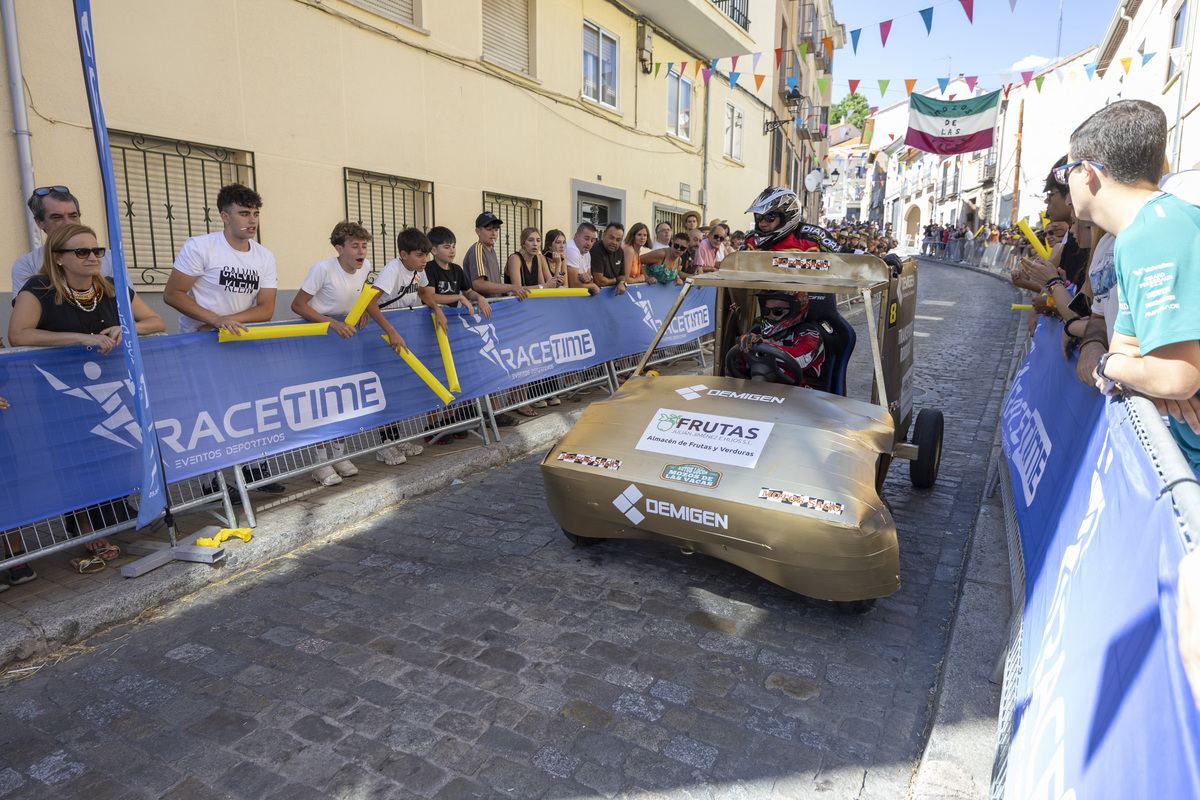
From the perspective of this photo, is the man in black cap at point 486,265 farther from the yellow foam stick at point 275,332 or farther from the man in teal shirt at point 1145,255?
the man in teal shirt at point 1145,255

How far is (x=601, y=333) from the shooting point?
825 centimetres

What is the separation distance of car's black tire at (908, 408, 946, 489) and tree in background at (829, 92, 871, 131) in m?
83.0

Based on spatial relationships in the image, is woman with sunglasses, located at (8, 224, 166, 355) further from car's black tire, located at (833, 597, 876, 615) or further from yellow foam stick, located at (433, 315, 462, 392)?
car's black tire, located at (833, 597, 876, 615)

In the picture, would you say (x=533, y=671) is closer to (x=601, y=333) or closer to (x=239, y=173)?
(x=601, y=333)

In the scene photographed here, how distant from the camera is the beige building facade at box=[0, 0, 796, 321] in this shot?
6.09 m

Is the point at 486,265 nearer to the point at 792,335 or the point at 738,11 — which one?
the point at 792,335

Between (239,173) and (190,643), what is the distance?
5.59 metres

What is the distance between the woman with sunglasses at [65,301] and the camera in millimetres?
3814

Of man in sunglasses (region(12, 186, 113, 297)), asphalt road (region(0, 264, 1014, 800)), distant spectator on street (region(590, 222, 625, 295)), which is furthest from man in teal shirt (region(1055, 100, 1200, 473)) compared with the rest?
distant spectator on street (region(590, 222, 625, 295))

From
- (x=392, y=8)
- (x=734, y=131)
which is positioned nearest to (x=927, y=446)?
(x=392, y=8)

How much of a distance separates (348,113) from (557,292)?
3.45 metres

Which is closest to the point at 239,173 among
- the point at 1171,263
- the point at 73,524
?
the point at 73,524

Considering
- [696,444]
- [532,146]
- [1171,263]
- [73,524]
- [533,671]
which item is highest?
[532,146]

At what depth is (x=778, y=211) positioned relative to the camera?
16.2 feet
